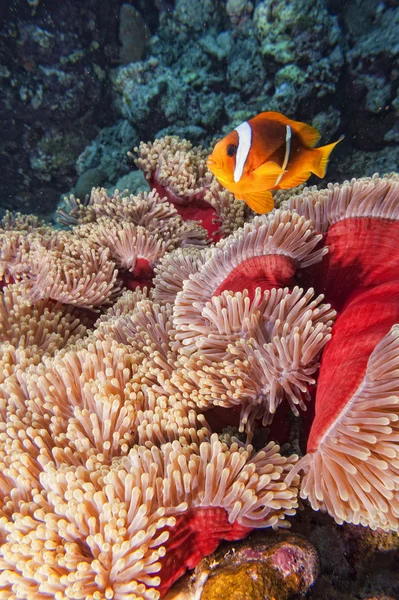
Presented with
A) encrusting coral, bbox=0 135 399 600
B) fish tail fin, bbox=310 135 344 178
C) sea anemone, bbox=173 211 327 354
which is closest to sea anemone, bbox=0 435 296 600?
encrusting coral, bbox=0 135 399 600

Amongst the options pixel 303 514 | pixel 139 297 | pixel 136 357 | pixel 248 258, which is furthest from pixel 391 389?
pixel 139 297

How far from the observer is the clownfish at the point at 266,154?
166cm

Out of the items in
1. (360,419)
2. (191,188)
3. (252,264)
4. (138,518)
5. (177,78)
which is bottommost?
(138,518)

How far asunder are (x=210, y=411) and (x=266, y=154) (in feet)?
3.52

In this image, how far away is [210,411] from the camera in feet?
4.40

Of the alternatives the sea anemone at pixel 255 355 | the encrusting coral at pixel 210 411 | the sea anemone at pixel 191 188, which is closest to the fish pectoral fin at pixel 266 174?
the encrusting coral at pixel 210 411

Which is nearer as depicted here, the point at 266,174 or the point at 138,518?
the point at 138,518

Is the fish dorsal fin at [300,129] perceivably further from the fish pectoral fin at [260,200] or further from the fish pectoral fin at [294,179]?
the fish pectoral fin at [260,200]

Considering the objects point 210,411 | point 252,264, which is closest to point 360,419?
point 210,411

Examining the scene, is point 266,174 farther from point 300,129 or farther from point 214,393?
point 214,393

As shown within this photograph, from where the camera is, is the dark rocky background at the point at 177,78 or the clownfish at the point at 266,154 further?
the dark rocky background at the point at 177,78

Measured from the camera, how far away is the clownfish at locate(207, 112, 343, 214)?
65.2 inches

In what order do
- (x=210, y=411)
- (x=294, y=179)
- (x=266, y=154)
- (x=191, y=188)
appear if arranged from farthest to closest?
(x=191, y=188), (x=294, y=179), (x=266, y=154), (x=210, y=411)

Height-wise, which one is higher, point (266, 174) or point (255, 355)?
point (266, 174)
